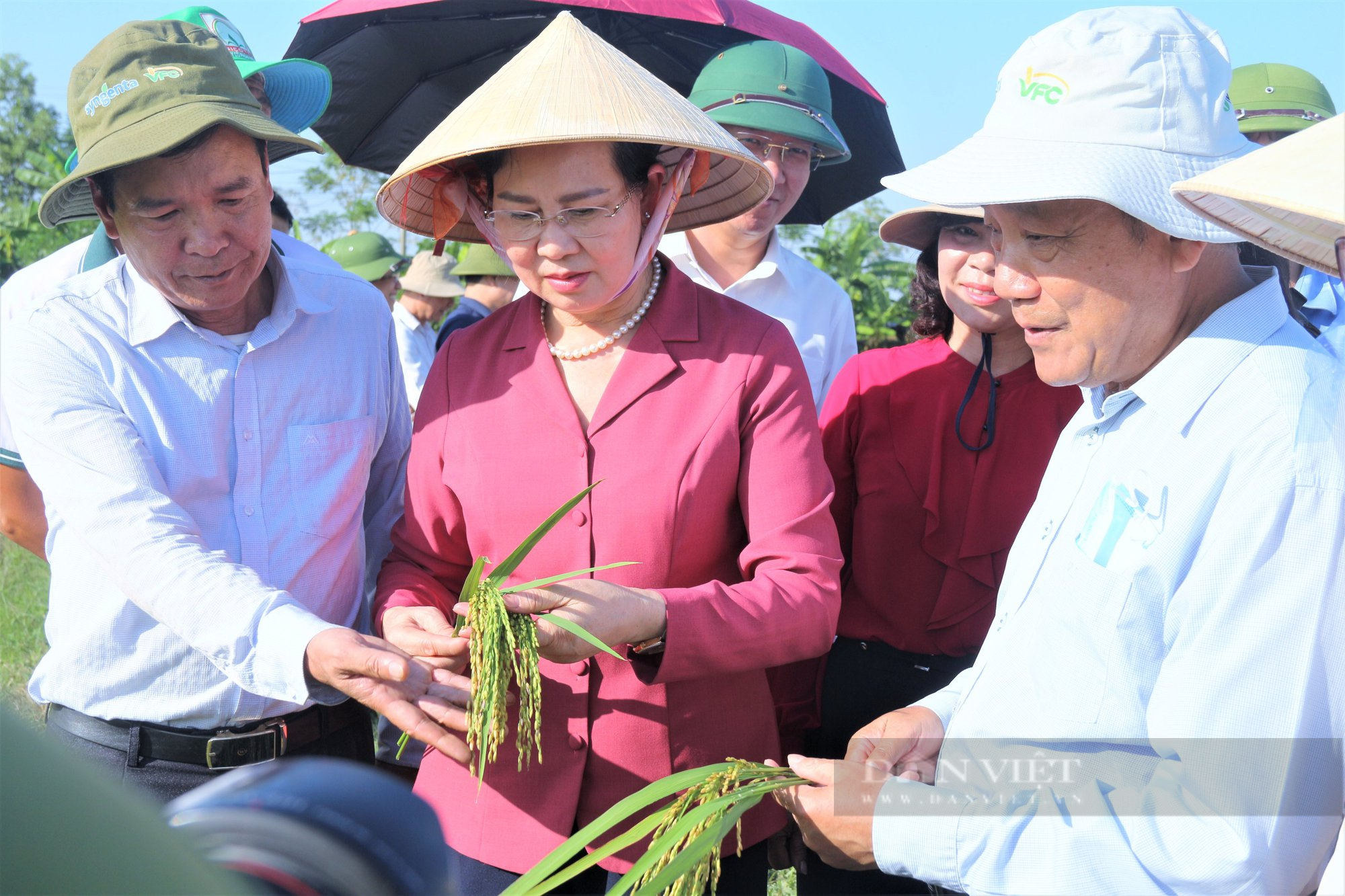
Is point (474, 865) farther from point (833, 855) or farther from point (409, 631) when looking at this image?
point (833, 855)

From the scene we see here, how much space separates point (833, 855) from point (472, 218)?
1.69 metres

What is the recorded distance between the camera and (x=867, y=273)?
37.2ft

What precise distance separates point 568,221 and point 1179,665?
1534mm

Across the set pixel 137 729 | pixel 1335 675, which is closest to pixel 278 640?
pixel 137 729

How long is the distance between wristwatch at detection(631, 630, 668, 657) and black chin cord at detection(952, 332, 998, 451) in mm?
1238

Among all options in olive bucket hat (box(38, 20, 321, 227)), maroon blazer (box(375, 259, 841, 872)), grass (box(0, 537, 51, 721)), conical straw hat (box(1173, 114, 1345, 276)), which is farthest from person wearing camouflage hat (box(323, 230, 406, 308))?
conical straw hat (box(1173, 114, 1345, 276))

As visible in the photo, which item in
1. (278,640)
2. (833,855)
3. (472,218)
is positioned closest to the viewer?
(833,855)

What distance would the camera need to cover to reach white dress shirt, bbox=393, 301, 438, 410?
7.70 meters

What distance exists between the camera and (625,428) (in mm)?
2441

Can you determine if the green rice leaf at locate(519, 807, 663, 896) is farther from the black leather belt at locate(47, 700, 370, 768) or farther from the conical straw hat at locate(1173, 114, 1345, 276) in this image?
the conical straw hat at locate(1173, 114, 1345, 276)

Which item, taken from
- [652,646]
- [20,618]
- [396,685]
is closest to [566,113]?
[652,646]

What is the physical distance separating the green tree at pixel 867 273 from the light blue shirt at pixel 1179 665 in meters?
8.18

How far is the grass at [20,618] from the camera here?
19.2 ft

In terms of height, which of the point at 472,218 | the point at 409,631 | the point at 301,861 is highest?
the point at 472,218
